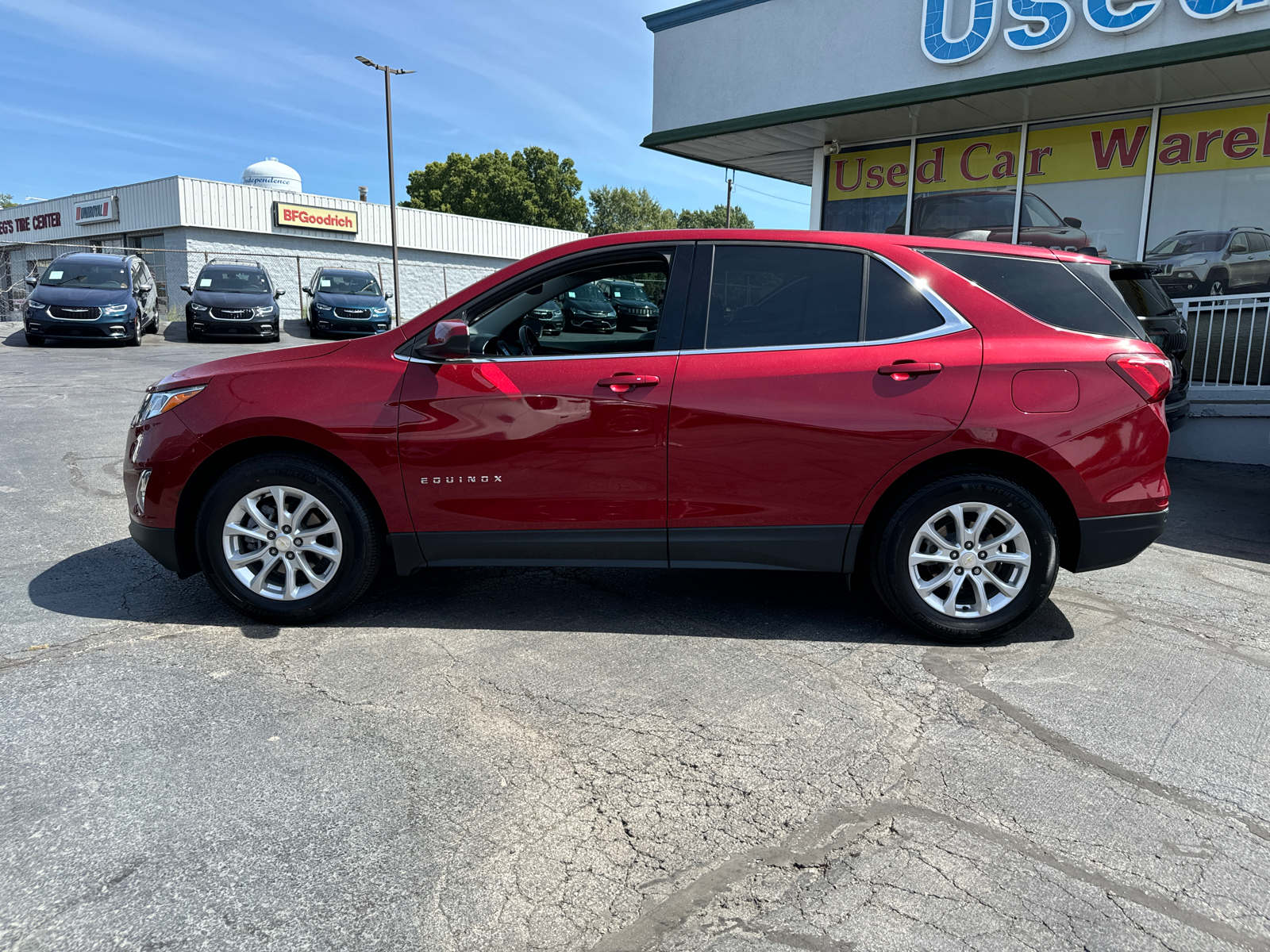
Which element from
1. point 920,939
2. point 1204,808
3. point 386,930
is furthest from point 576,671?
point 1204,808

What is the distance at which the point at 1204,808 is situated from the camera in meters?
2.68

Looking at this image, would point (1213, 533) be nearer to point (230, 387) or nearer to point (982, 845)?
point (982, 845)

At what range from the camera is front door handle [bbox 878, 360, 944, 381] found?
12.5ft

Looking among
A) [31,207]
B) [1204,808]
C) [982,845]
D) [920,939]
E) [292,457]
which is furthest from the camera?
[31,207]

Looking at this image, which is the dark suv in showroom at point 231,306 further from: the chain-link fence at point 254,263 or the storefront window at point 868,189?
the storefront window at point 868,189

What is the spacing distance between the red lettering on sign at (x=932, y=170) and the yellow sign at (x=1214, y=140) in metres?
2.80

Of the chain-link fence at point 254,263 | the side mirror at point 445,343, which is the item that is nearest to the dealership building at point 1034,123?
the side mirror at point 445,343

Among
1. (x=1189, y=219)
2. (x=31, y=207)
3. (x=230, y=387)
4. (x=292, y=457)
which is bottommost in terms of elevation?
(x=292, y=457)

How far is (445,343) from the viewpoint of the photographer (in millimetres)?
3871

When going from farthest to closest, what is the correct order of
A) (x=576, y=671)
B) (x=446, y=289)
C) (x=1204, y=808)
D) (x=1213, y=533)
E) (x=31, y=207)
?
(x=31, y=207) → (x=446, y=289) → (x=1213, y=533) → (x=576, y=671) → (x=1204, y=808)

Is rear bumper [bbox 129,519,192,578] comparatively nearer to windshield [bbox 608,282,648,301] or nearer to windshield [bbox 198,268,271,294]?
windshield [bbox 608,282,648,301]

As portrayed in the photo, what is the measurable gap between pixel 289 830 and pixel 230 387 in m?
2.22

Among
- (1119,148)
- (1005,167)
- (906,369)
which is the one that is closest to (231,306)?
(1005,167)

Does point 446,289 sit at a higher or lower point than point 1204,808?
higher
